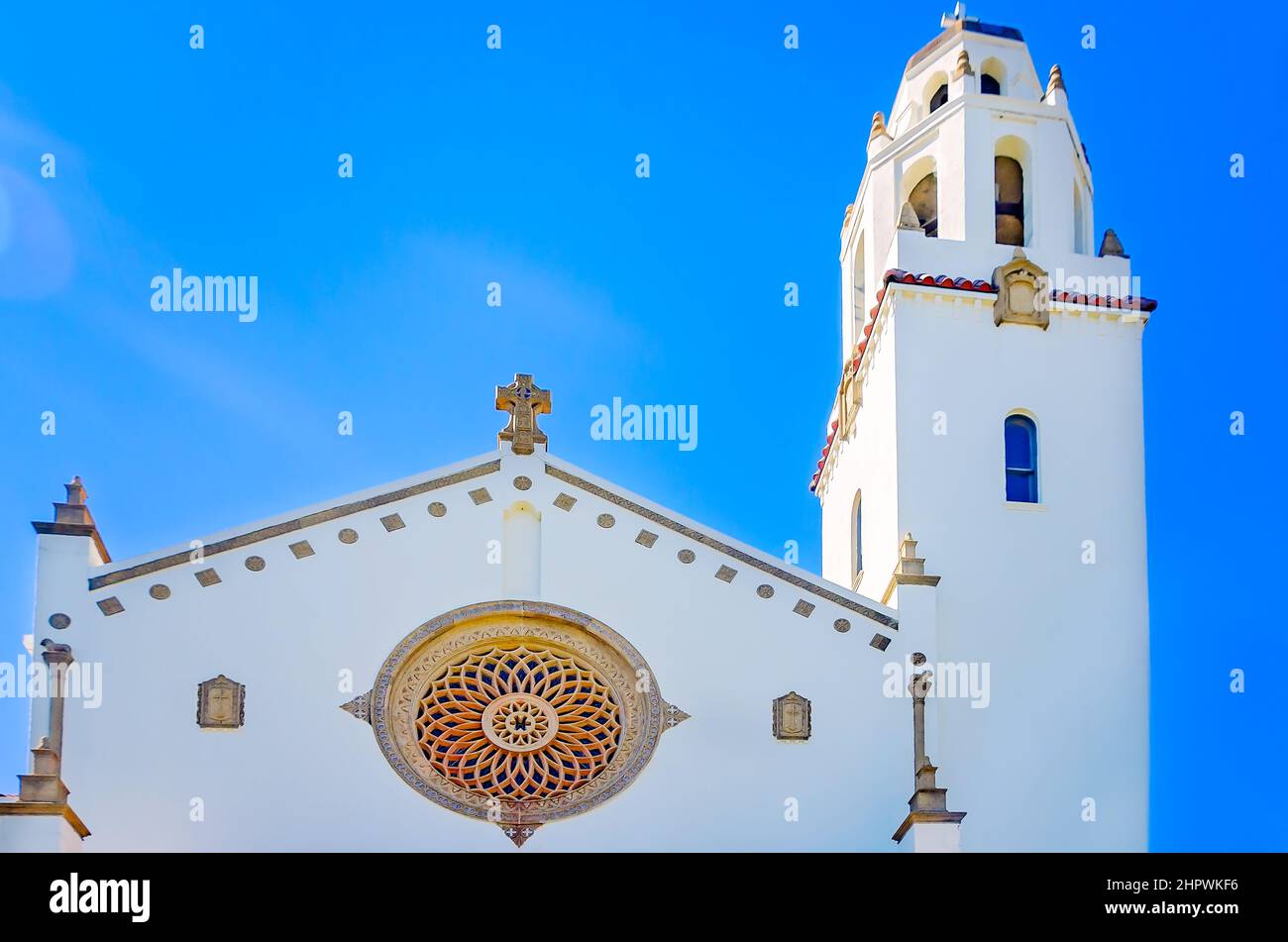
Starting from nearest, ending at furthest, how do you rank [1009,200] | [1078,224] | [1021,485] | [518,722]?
[518,722] → [1021,485] → [1009,200] → [1078,224]

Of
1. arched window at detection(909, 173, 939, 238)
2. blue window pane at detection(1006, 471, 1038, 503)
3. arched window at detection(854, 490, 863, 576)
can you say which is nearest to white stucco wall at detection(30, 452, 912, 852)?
blue window pane at detection(1006, 471, 1038, 503)

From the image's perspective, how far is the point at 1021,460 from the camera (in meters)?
29.2

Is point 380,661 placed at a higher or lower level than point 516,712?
higher

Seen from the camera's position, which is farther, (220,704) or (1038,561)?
(1038,561)

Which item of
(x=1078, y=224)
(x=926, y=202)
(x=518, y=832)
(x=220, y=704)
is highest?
(x=926, y=202)

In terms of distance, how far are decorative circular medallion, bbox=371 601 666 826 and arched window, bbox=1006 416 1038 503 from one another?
23.7ft

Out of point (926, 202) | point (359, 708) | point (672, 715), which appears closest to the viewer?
point (359, 708)

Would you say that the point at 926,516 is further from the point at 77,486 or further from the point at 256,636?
the point at 77,486

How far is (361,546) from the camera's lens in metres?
24.5

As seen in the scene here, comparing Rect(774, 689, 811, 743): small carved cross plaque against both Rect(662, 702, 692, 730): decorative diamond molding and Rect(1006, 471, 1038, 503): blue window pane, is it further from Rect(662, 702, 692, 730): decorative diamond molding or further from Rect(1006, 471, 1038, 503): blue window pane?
Rect(1006, 471, 1038, 503): blue window pane

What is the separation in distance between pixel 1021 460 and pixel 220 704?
1219 cm

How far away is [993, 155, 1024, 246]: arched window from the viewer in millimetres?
31344

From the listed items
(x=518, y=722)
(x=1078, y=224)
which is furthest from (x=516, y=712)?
(x=1078, y=224)

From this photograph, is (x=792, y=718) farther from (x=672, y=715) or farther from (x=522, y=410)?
(x=522, y=410)
